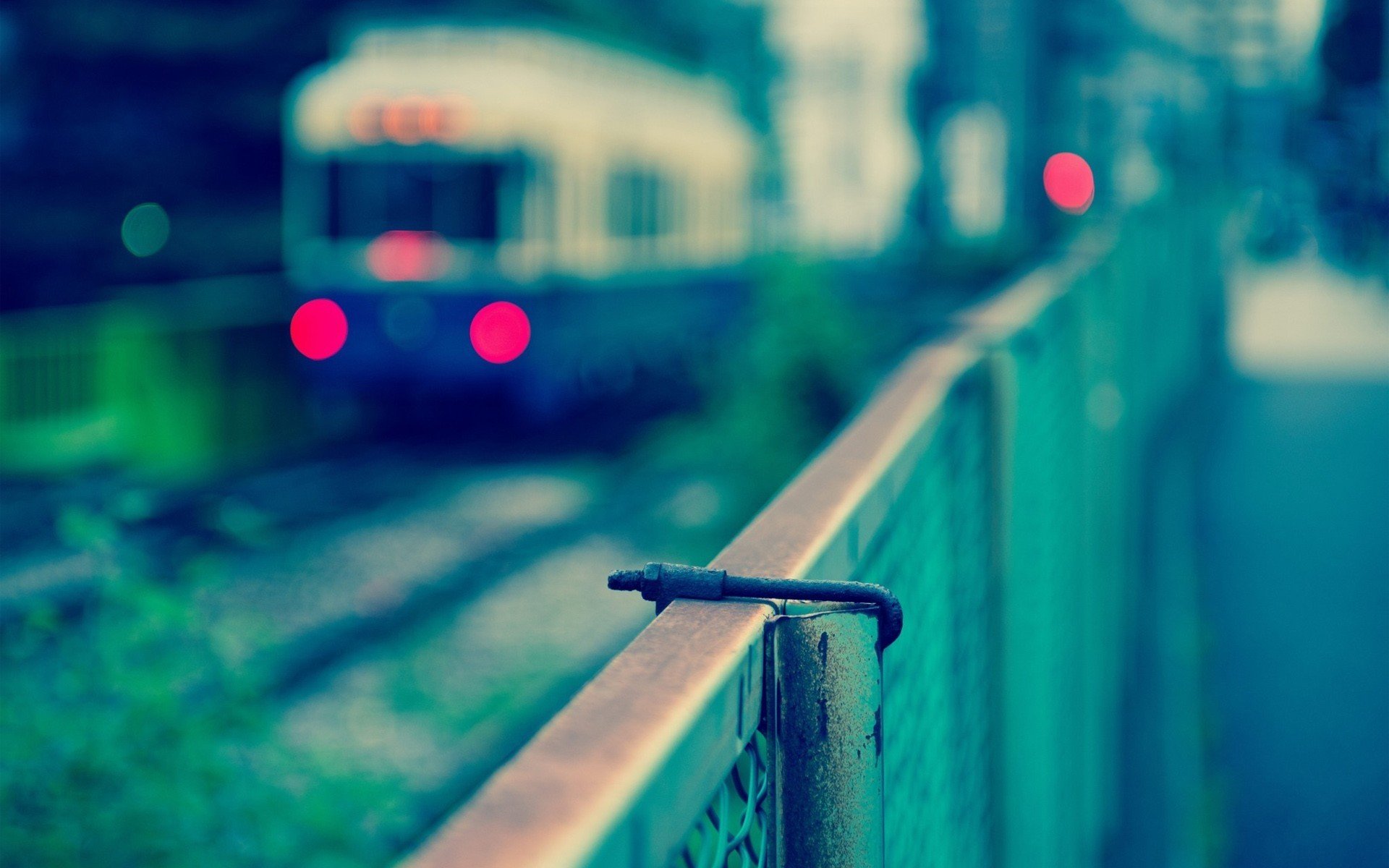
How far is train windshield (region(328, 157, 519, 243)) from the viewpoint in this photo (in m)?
15.4

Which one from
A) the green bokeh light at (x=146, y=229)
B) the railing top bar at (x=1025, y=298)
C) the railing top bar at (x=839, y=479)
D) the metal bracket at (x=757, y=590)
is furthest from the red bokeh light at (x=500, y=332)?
the metal bracket at (x=757, y=590)

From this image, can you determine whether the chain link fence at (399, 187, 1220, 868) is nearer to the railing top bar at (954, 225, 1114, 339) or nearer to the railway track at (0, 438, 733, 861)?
the railing top bar at (954, 225, 1114, 339)

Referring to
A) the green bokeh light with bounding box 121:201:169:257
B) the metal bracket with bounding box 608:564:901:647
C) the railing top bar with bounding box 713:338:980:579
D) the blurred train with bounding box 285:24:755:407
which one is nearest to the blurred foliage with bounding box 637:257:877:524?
the railing top bar with bounding box 713:338:980:579

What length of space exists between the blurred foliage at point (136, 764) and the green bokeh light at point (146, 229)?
19.3 m

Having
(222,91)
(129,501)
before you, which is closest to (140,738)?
(129,501)

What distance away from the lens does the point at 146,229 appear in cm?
2292

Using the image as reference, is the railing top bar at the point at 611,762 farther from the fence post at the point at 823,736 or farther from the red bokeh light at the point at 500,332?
the red bokeh light at the point at 500,332

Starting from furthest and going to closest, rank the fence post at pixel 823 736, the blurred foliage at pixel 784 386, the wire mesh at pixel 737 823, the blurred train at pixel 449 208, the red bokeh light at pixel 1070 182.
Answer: the red bokeh light at pixel 1070 182 → the blurred train at pixel 449 208 → the blurred foliage at pixel 784 386 → the fence post at pixel 823 736 → the wire mesh at pixel 737 823

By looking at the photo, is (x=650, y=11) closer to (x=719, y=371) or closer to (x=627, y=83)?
(x=627, y=83)

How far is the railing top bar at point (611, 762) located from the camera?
1.06 metres

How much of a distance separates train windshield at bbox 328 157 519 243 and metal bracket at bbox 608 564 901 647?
45.4 feet

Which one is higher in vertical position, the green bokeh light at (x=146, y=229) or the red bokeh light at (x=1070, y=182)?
the red bokeh light at (x=1070, y=182)

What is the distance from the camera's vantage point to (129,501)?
14.9 ft

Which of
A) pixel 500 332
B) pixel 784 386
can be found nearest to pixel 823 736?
pixel 784 386
